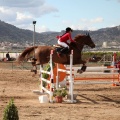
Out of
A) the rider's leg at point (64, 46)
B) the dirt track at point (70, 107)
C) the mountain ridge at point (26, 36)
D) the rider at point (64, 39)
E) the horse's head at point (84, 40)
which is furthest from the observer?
the mountain ridge at point (26, 36)

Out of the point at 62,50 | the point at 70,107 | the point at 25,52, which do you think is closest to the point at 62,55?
the point at 62,50

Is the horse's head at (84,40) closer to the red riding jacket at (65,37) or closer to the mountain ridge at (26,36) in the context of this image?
the red riding jacket at (65,37)

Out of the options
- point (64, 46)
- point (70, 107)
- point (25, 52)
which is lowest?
point (70, 107)

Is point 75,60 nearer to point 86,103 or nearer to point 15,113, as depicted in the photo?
point 86,103

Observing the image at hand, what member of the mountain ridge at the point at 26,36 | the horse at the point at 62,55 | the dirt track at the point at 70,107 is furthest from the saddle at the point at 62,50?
the mountain ridge at the point at 26,36

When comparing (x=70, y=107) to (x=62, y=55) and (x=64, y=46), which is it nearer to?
(x=62, y=55)

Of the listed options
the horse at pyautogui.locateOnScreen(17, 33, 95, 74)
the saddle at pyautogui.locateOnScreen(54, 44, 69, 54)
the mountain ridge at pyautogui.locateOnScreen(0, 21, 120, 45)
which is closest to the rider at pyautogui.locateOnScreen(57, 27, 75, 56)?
the saddle at pyautogui.locateOnScreen(54, 44, 69, 54)

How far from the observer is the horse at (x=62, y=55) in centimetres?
1292

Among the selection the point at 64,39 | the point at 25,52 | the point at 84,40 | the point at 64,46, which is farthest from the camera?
the point at 25,52

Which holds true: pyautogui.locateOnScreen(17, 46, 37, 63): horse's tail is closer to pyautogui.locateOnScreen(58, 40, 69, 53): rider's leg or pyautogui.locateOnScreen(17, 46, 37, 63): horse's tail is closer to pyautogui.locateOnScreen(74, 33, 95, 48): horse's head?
pyautogui.locateOnScreen(58, 40, 69, 53): rider's leg

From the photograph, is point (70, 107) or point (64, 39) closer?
point (70, 107)

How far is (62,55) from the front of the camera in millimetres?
12789

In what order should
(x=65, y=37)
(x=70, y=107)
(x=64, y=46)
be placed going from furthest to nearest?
(x=64, y=46)
(x=65, y=37)
(x=70, y=107)

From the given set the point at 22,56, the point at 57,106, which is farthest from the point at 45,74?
the point at 57,106
